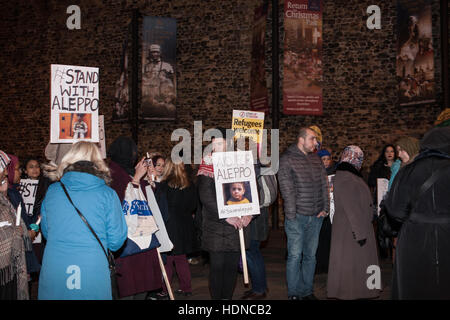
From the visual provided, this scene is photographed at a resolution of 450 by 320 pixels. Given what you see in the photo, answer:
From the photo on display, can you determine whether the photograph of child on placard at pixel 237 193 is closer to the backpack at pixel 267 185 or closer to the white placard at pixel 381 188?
the backpack at pixel 267 185

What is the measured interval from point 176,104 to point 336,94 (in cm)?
489

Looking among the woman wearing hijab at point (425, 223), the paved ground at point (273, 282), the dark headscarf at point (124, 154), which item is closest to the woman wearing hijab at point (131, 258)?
the dark headscarf at point (124, 154)

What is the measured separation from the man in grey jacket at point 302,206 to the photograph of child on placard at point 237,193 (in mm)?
573

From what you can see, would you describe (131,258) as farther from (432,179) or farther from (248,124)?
(248,124)

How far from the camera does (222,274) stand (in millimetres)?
4730

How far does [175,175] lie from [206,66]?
29.7ft

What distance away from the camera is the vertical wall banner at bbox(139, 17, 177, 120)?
47.7 feet

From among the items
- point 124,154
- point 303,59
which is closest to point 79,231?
point 124,154

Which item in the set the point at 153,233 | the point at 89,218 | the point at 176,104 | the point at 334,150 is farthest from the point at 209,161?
the point at 176,104

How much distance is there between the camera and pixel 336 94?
13273mm

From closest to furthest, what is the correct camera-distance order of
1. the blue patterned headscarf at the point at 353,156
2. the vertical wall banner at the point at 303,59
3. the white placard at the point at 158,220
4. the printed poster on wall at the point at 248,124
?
the white placard at the point at 158,220, the blue patterned headscarf at the point at 353,156, the printed poster on wall at the point at 248,124, the vertical wall banner at the point at 303,59

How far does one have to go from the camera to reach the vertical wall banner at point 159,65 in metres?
14.5

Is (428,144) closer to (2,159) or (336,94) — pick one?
(2,159)

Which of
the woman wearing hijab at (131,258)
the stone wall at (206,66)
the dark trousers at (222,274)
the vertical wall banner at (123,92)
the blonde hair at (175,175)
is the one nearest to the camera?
the woman wearing hijab at (131,258)
